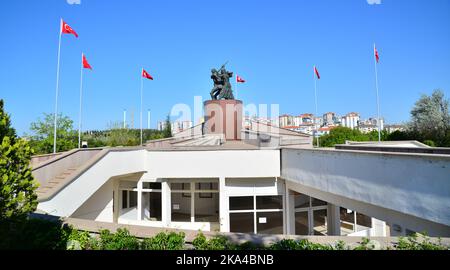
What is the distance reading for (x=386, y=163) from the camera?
6.89 metres

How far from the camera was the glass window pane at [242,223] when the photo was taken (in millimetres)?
13852

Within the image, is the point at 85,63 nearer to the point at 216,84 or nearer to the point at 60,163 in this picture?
the point at 216,84

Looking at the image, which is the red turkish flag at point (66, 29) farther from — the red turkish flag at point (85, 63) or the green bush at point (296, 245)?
the green bush at point (296, 245)

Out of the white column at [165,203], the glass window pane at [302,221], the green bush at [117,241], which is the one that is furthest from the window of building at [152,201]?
the green bush at [117,241]

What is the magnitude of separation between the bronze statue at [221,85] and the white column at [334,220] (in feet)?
35.6

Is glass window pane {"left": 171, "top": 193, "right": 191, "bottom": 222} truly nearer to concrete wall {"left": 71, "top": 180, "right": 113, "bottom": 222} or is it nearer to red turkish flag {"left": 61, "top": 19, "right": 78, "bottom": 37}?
concrete wall {"left": 71, "top": 180, "right": 113, "bottom": 222}

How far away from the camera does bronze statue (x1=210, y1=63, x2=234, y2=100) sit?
20.9 m

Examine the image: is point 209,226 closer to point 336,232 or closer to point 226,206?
point 226,206

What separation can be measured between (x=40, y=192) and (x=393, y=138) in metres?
35.1

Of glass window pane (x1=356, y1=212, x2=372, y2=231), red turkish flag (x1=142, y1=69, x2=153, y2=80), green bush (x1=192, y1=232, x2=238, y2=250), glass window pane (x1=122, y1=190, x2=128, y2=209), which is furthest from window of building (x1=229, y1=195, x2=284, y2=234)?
red turkish flag (x1=142, y1=69, x2=153, y2=80)

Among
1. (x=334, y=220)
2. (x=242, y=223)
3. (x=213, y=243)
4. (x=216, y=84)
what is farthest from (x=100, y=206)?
Result: (x=216, y=84)

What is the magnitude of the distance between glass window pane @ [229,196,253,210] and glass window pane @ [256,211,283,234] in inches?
23.3

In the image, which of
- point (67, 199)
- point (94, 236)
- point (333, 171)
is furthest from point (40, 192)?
point (333, 171)

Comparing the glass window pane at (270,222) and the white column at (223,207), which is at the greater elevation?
the white column at (223,207)
